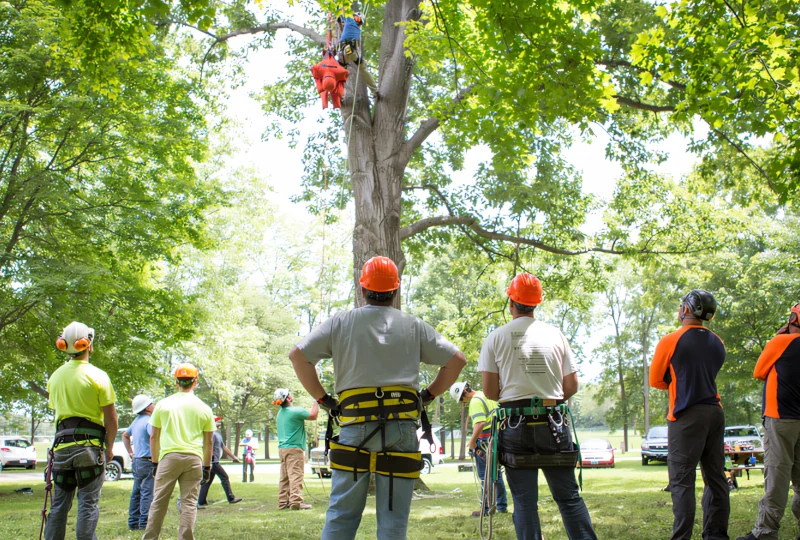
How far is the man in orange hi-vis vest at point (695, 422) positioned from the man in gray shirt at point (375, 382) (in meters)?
2.06

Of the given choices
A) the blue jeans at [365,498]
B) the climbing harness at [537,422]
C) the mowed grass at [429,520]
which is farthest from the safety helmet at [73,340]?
the climbing harness at [537,422]

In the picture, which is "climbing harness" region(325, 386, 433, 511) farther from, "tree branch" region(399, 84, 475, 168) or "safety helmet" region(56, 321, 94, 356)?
"tree branch" region(399, 84, 475, 168)

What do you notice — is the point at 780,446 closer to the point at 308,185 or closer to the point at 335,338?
the point at 335,338

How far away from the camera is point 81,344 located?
5859 mm

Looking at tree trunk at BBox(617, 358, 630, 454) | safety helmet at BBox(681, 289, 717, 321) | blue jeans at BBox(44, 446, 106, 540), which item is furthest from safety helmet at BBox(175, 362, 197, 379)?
tree trunk at BBox(617, 358, 630, 454)

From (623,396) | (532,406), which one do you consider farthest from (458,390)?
(623,396)

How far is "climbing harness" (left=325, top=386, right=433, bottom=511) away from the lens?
382cm

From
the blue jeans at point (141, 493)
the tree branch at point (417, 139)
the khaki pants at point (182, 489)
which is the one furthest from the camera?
the tree branch at point (417, 139)

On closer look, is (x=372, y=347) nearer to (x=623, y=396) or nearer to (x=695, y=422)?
(x=695, y=422)

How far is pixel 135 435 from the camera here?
9.73 metres

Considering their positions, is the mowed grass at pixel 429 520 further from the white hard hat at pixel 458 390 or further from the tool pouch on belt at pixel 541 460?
the tool pouch on belt at pixel 541 460

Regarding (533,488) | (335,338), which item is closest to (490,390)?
(533,488)

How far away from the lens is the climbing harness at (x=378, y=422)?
382 cm

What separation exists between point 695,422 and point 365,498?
2.73 metres
